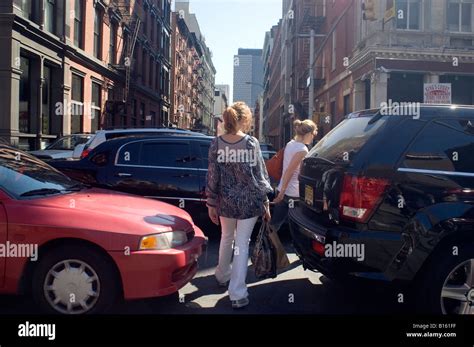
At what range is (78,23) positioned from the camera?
72.6 ft

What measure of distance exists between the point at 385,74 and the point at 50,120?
601 inches

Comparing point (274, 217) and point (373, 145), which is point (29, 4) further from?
point (373, 145)

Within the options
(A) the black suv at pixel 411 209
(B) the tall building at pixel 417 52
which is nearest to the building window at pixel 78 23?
(B) the tall building at pixel 417 52

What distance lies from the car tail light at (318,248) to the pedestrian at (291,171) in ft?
4.50

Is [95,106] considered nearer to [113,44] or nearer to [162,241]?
[113,44]

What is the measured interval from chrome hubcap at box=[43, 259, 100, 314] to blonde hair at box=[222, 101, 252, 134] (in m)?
1.87

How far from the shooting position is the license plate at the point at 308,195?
4398mm

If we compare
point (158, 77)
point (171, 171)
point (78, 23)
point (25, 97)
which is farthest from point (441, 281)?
point (158, 77)

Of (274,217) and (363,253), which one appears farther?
(274,217)

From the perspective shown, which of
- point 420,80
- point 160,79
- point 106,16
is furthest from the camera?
point 160,79

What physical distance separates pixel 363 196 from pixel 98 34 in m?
24.4

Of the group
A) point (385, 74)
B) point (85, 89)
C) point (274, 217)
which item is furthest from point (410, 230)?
point (85, 89)

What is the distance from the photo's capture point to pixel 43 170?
4906mm

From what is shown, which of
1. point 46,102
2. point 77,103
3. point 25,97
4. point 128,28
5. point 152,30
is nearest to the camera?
point 25,97
